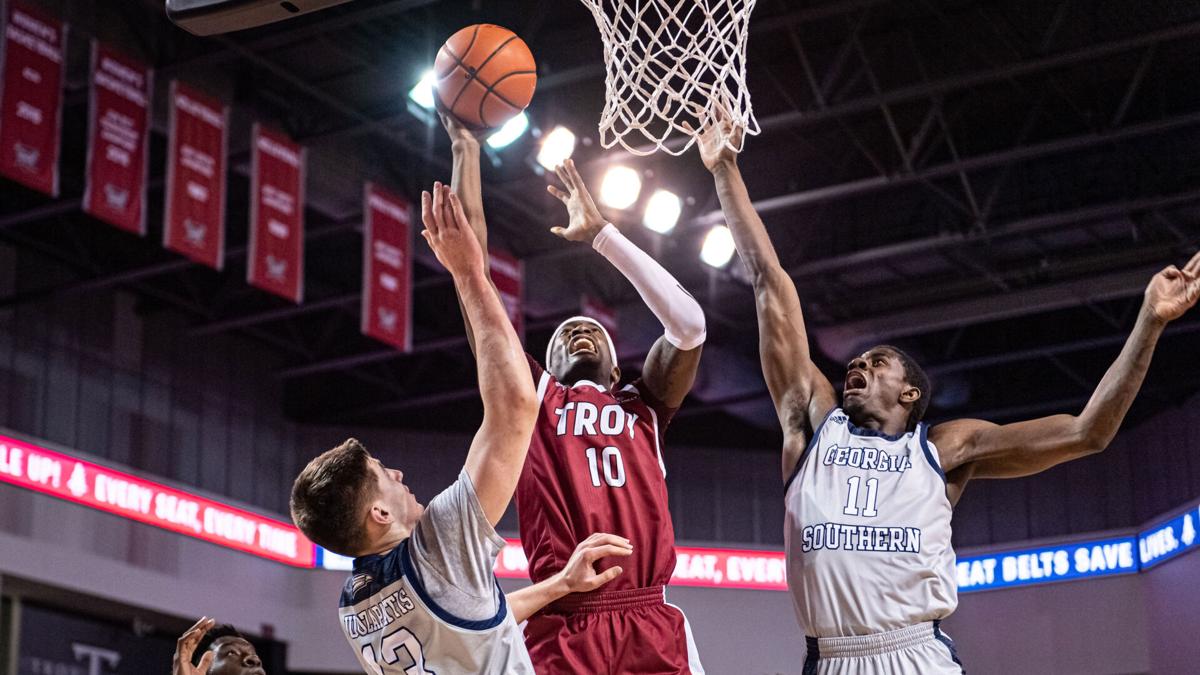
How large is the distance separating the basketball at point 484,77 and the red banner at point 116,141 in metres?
7.15

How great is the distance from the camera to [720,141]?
5.40 meters

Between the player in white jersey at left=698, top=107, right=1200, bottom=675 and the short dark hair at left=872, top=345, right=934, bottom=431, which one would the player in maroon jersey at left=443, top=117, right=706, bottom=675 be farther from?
the short dark hair at left=872, top=345, right=934, bottom=431

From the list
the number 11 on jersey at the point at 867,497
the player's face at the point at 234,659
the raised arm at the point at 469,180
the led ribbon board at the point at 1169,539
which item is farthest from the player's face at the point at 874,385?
the led ribbon board at the point at 1169,539

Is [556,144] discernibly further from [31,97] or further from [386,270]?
[31,97]

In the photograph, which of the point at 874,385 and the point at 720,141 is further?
the point at 720,141

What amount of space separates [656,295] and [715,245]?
10970mm

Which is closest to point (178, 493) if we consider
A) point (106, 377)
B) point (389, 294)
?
point (106, 377)

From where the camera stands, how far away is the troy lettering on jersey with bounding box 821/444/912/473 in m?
4.78

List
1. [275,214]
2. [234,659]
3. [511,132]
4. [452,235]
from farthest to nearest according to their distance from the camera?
[511,132], [275,214], [234,659], [452,235]

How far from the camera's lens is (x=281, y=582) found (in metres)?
17.6

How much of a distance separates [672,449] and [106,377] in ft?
24.7

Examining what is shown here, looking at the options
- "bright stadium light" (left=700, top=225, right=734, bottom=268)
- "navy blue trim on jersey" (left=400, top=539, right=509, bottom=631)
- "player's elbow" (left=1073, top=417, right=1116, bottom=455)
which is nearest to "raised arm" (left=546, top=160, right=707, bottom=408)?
"player's elbow" (left=1073, top=417, right=1116, bottom=455)

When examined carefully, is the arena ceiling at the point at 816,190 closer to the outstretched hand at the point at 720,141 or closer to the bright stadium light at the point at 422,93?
the bright stadium light at the point at 422,93

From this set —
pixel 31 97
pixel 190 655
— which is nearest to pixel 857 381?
pixel 190 655
